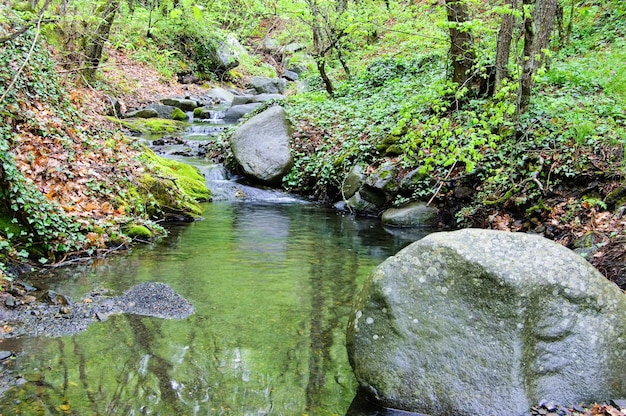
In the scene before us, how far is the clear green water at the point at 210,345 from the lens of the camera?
3.73m

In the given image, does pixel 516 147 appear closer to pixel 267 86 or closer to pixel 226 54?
pixel 267 86

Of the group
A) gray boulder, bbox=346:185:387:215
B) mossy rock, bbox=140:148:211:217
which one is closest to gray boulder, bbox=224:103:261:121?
mossy rock, bbox=140:148:211:217

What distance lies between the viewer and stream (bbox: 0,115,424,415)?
3734 mm

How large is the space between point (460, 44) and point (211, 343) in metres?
9.30

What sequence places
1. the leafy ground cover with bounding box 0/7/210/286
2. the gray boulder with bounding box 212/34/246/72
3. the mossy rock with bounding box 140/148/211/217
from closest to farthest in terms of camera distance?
the leafy ground cover with bounding box 0/7/210/286
the mossy rock with bounding box 140/148/211/217
the gray boulder with bounding box 212/34/246/72

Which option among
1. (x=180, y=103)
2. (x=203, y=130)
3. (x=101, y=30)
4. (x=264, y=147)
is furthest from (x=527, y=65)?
(x=180, y=103)

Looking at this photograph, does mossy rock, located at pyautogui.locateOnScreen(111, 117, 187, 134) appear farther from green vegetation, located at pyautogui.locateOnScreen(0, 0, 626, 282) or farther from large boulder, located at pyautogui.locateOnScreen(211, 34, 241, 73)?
large boulder, located at pyautogui.locateOnScreen(211, 34, 241, 73)

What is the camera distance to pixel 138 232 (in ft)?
27.1

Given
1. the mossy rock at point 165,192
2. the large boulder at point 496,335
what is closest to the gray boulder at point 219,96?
the mossy rock at point 165,192

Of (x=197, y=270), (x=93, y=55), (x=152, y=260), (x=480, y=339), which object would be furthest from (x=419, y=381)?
(x=93, y=55)

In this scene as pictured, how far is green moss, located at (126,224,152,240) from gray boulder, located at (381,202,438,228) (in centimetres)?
512

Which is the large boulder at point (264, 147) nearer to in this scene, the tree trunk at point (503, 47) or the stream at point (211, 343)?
the stream at point (211, 343)

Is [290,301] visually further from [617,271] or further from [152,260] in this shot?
[617,271]

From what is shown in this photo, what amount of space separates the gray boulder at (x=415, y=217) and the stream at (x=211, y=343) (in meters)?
2.27
